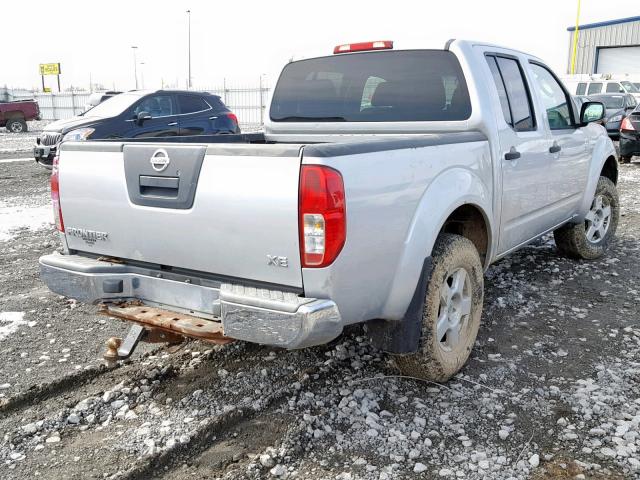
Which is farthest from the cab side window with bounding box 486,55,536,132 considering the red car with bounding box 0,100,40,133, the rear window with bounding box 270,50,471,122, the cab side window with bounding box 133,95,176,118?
Result: the red car with bounding box 0,100,40,133

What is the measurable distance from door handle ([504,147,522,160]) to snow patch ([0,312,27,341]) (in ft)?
12.1

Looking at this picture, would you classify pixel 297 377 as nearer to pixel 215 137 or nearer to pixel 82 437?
pixel 82 437

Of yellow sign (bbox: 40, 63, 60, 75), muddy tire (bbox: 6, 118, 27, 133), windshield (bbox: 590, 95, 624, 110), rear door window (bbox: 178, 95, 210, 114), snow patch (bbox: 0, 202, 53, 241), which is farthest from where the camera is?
yellow sign (bbox: 40, 63, 60, 75)

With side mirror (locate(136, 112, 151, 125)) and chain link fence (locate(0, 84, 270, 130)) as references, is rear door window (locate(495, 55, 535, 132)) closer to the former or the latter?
side mirror (locate(136, 112, 151, 125))

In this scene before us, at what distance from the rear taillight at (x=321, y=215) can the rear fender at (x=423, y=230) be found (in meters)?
0.52

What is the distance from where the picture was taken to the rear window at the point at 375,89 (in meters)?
4.08

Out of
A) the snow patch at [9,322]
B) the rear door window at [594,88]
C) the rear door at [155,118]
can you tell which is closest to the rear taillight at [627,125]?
the rear door at [155,118]

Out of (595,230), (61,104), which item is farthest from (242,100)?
(595,230)

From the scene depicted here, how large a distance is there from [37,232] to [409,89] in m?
5.47

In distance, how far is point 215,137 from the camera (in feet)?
15.5

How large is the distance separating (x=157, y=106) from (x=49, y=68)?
4993 centimetres

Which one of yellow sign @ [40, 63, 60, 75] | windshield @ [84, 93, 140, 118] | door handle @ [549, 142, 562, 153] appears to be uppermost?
yellow sign @ [40, 63, 60, 75]

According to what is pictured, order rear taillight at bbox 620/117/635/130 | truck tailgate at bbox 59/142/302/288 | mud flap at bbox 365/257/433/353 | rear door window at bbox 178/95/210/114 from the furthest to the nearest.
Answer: rear taillight at bbox 620/117/635/130 → rear door window at bbox 178/95/210/114 → mud flap at bbox 365/257/433/353 → truck tailgate at bbox 59/142/302/288

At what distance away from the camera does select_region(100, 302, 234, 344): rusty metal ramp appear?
293 centimetres
